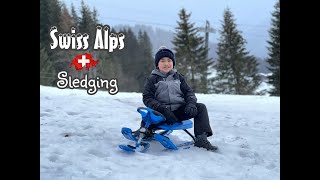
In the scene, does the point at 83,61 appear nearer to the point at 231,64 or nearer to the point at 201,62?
the point at 201,62

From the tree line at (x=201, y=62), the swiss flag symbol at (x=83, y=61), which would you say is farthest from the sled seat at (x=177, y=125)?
the tree line at (x=201, y=62)

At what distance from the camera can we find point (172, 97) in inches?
164

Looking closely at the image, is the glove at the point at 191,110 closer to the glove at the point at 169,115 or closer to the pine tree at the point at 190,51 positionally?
the glove at the point at 169,115

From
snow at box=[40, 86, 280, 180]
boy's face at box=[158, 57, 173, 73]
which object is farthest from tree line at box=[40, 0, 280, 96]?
boy's face at box=[158, 57, 173, 73]

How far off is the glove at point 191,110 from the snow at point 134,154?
1.25ft

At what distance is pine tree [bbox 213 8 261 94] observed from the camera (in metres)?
22.0

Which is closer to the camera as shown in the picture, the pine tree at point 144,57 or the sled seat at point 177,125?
the sled seat at point 177,125

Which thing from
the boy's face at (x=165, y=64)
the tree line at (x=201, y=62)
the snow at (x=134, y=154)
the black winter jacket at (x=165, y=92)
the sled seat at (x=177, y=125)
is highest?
the tree line at (x=201, y=62)

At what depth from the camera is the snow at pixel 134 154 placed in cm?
326

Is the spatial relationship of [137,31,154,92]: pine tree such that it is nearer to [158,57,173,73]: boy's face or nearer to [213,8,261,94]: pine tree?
[213,8,261,94]: pine tree

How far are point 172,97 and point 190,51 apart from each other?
16.1 meters
